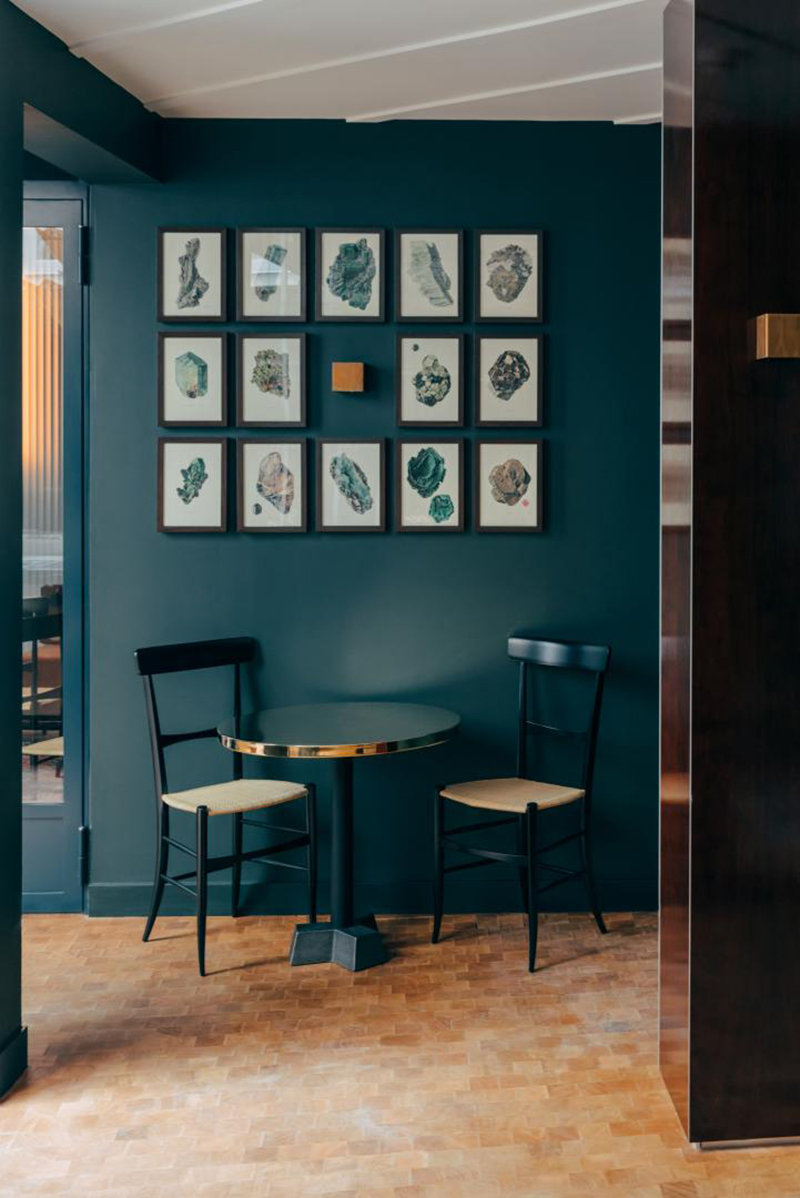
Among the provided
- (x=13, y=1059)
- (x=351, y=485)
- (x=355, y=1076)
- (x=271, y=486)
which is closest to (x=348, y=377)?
(x=351, y=485)

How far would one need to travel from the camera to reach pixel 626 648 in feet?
12.9

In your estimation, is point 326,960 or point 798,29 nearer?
point 798,29

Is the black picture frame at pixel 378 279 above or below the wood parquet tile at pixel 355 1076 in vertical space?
above

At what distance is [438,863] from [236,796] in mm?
759

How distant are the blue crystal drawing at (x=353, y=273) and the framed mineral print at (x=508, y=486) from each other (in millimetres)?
719

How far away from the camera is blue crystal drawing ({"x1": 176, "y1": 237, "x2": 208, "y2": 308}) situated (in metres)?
3.86

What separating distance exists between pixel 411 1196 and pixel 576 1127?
481 millimetres

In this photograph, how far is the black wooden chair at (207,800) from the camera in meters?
3.41

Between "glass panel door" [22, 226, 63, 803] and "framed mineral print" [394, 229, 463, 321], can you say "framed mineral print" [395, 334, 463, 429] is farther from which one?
"glass panel door" [22, 226, 63, 803]

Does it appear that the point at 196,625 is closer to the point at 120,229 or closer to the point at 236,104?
the point at 120,229

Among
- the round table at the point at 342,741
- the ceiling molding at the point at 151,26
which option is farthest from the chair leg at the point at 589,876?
the ceiling molding at the point at 151,26

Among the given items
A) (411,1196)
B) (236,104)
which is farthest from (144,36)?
(411,1196)

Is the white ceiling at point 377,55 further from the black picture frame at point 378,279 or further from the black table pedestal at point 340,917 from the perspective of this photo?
the black table pedestal at point 340,917

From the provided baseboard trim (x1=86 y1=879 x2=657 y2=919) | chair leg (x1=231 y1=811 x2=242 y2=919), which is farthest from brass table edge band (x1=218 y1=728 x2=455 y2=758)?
baseboard trim (x1=86 y1=879 x2=657 y2=919)
